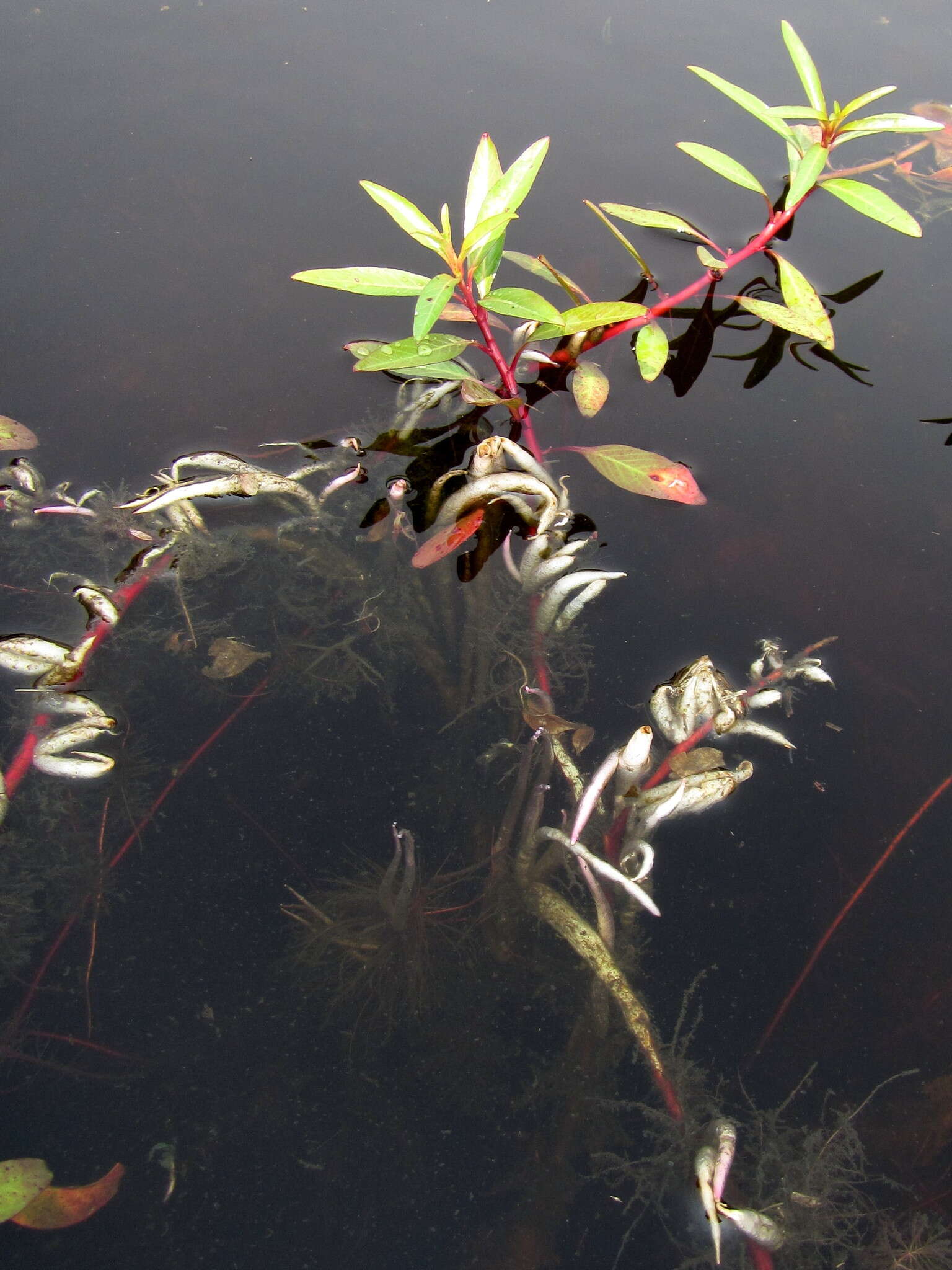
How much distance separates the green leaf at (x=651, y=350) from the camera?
7.17 feet

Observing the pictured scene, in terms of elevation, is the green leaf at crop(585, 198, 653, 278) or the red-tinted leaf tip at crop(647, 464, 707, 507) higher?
the green leaf at crop(585, 198, 653, 278)

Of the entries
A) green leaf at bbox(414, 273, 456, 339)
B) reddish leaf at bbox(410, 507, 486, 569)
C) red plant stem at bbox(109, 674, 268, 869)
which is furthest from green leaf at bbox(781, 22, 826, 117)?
red plant stem at bbox(109, 674, 268, 869)

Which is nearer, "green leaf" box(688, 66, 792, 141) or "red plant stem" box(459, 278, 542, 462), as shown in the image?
"red plant stem" box(459, 278, 542, 462)

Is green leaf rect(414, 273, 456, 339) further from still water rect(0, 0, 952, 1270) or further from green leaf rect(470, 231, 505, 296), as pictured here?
still water rect(0, 0, 952, 1270)

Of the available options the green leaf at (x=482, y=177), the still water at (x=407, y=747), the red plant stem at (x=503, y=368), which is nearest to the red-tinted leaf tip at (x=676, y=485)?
the still water at (x=407, y=747)

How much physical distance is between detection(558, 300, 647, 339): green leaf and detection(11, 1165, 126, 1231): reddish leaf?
7.11 ft

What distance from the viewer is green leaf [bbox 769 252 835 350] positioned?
88.3 inches

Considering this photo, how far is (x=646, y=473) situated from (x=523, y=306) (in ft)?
1.86

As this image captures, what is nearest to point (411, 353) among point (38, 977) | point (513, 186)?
point (513, 186)

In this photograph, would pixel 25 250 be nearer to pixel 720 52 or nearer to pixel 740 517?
pixel 740 517

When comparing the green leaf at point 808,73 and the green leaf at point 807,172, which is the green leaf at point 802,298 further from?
the green leaf at point 808,73

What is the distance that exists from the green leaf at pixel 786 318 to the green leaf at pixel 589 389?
43cm

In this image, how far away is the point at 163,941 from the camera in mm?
1881

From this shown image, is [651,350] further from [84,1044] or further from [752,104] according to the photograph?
[84,1044]
